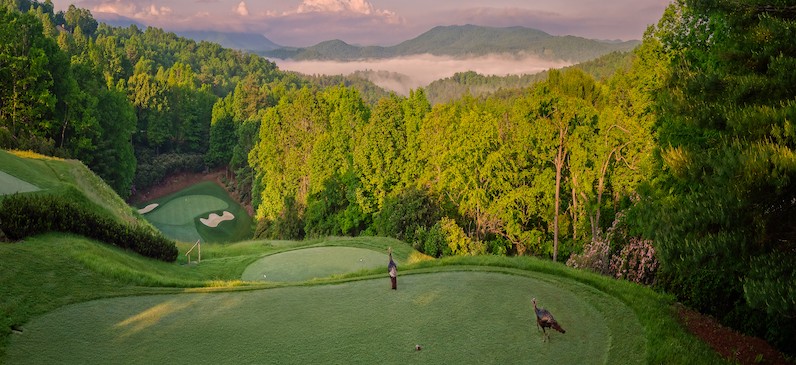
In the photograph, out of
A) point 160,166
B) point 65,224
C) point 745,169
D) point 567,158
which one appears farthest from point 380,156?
point 160,166

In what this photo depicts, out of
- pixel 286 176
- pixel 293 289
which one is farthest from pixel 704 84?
pixel 286 176

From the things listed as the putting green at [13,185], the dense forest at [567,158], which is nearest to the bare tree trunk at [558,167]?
the dense forest at [567,158]

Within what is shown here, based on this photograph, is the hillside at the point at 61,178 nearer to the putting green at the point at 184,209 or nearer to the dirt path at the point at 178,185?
the putting green at the point at 184,209

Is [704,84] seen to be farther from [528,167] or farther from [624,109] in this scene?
[528,167]

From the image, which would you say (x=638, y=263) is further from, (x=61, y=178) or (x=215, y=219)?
(x=215, y=219)

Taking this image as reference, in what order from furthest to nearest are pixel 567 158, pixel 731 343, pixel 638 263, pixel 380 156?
pixel 380 156 < pixel 567 158 < pixel 638 263 < pixel 731 343

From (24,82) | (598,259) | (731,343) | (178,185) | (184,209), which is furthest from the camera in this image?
(178,185)

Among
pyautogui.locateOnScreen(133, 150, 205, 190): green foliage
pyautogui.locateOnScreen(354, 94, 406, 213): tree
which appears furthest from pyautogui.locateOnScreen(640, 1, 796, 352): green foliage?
pyautogui.locateOnScreen(133, 150, 205, 190): green foliage
